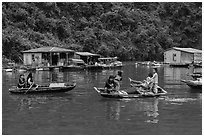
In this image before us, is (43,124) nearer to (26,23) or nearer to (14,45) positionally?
(14,45)

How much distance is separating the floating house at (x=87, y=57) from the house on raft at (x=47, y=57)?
7.70ft

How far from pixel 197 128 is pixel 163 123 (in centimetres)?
111

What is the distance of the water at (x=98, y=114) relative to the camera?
1205 centimetres

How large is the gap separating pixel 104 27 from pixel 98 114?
174 feet

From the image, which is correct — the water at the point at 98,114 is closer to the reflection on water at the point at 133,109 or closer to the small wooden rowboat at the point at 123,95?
the reflection on water at the point at 133,109

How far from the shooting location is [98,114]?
14.5m

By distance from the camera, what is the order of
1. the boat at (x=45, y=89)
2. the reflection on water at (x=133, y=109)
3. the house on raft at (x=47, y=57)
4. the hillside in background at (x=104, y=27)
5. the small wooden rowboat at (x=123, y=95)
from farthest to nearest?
1. the hillside in background at (x=104, y=27)
2. the house on raft at (x=47, y=57)
3. the boat at (x=45, y=89)
4. the small wooden rowboat at (x=123, y=95)
5. the reflection on water at (x=133, y=109)

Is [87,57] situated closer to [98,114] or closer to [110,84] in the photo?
[110,84]

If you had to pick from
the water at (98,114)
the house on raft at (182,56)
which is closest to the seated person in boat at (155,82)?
the water at (98,114)

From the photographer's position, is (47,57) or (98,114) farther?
(47,57)

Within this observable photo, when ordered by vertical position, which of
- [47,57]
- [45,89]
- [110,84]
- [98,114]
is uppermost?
[47,57]

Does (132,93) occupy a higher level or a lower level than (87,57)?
lower

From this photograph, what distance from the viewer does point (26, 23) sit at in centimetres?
5897

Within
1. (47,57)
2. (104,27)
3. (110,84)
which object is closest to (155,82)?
(110,84)
